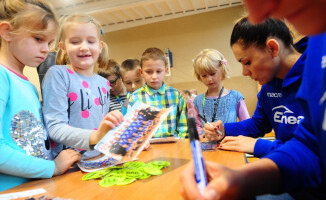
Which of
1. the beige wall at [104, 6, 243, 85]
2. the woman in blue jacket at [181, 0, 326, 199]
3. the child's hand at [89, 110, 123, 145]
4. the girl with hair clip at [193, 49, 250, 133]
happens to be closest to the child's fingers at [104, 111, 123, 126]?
the child's hand at [89, 110, 123, 145]

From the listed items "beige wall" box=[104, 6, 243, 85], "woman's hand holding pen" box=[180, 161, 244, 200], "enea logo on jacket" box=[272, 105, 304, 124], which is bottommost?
"woman's hand holding pen" box=[180, 161, 244, 200]

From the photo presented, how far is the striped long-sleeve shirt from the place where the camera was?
153 cm

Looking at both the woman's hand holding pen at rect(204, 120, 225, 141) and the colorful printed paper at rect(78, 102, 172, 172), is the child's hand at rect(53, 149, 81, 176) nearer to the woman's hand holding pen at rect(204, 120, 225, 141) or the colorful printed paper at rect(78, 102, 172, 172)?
the colorful printed paper at rect(78, 102, 172, 172)

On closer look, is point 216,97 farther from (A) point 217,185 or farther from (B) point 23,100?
(A) point 217,185

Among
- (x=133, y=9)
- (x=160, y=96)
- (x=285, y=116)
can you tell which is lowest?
(x=285, y=116)

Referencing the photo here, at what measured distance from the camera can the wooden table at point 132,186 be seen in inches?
20.0

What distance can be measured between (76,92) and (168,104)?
2.51 feet

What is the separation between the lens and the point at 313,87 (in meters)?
0.38

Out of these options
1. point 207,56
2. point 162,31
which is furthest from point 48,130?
point 162,31

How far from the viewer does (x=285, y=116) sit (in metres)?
0.78

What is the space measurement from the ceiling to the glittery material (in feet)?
11.7

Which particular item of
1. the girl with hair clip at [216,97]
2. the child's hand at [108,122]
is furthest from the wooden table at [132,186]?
the girl with hair clip at [216,97]

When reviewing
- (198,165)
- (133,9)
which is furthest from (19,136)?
(133,9)

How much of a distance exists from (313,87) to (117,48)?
16.4 ft
